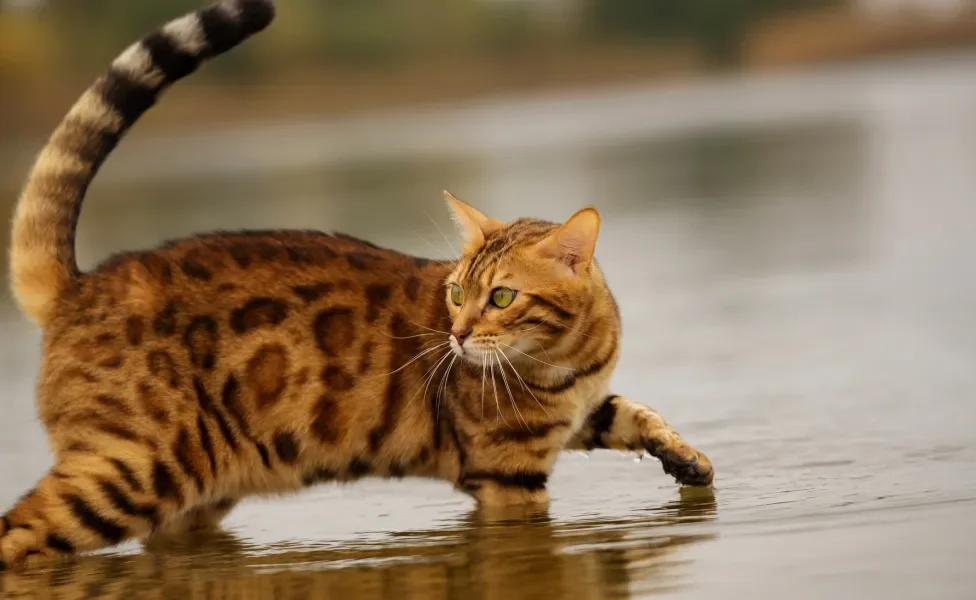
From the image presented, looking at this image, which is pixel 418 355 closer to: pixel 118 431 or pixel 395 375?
pixel 395 375

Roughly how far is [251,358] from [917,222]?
24.9 ft

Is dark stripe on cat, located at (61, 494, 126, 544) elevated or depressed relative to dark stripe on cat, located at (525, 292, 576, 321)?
depressed

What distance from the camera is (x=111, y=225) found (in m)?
18.8

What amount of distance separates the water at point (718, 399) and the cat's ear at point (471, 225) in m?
1.03

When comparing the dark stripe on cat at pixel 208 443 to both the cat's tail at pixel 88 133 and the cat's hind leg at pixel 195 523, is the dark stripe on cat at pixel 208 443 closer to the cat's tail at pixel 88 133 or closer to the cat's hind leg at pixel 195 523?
the cat's hind leg at pixel 195 523

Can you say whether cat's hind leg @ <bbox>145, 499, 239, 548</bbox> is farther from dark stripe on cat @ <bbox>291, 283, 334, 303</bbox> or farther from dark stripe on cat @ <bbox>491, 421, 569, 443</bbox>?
dark stripe on cat @ <bbox>491, 421, 569, 443</bbox>

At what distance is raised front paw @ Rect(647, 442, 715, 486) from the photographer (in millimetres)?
6152

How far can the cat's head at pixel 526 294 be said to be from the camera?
5.82 meters

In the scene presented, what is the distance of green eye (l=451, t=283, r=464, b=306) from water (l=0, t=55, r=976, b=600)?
81 centimetres

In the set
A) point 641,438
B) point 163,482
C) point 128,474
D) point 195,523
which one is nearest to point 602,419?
point 641,438

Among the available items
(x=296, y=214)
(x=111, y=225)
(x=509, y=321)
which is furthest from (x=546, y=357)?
(x=111, y=225)

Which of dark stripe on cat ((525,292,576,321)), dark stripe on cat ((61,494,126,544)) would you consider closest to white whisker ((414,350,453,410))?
dark stripe on cat ((525,292,576,321))

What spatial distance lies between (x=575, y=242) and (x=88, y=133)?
1909mm

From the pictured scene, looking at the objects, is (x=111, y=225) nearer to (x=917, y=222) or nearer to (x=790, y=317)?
(x=917, y=222)
